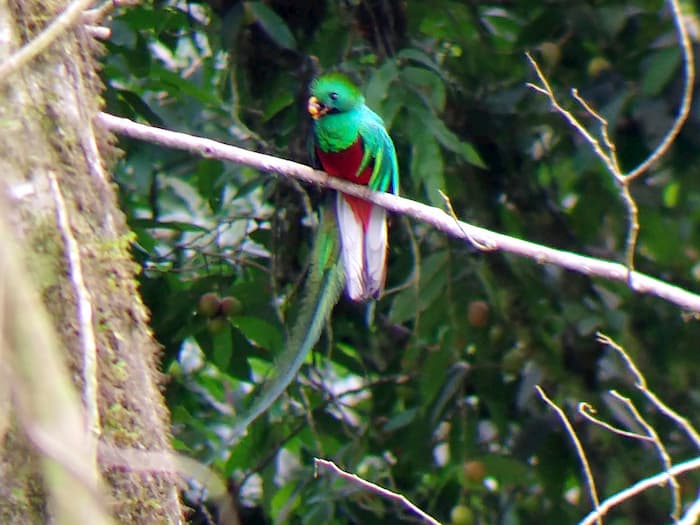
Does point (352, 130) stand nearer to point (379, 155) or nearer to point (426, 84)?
point (379, 155)

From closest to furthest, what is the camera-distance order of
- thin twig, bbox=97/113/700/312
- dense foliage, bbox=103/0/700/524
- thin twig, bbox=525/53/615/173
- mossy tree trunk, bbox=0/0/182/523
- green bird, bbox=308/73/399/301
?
mossy tree trunk, bbox=0/0/182/523
thin twig, bbox=525/53/615/173
thin twig, bbox=97/113/700/312
green bird, bbox=308/73/399/301
dense foliage, bbox=103/0/700/524

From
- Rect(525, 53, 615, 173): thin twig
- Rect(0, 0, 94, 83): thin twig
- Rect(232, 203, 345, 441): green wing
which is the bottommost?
Rect(232, 203, 345, 441): green wing

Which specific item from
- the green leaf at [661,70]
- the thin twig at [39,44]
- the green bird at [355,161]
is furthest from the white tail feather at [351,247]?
the thin twig at [39,44]

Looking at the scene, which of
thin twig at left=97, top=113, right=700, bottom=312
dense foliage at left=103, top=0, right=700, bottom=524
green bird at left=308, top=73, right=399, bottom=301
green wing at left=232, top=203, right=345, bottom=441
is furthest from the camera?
dense foliage at left=103, top=0, right=700, bottom=524

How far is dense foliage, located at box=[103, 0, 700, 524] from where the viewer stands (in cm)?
346

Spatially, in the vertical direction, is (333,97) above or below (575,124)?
below

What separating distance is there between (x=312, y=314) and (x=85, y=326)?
1.42m

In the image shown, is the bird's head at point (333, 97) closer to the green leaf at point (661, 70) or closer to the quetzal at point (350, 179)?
the quetzal at point (350, 179)

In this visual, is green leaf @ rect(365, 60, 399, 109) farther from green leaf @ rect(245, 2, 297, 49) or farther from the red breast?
green leaf @ rect(245, 2, 297, 49)

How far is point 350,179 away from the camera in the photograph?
10.6 ft

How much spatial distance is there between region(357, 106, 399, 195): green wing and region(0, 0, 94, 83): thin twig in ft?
4.96

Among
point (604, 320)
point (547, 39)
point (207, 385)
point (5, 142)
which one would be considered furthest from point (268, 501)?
point (5, 142)

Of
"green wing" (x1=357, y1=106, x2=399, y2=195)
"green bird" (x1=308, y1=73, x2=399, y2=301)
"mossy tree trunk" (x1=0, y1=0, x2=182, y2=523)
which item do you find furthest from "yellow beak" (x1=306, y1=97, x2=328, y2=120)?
"mossy tree trunk" (x1=0, y1=0, x2=182, y2=523)

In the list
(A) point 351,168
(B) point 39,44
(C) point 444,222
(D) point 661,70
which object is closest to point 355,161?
(A) point 351,168
